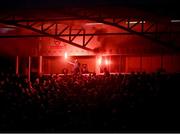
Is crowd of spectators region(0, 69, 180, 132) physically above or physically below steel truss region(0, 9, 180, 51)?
below

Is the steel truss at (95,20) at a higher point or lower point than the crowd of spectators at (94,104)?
higher

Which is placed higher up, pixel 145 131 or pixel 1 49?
pixel 1 49

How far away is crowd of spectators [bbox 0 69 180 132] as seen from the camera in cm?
1596

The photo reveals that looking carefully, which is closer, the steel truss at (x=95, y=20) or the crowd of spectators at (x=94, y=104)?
the crowd of spectators at (x=94, y=104)

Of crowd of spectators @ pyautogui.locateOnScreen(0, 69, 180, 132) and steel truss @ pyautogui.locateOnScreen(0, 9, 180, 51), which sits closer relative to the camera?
crowd of spectators @ pyautogui.locateOnScreen(0, 69, 180, 132)

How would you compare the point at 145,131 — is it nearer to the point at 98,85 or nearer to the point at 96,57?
the point at 98,85

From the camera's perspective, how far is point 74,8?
18016mm

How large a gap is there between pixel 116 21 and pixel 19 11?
13.3ft

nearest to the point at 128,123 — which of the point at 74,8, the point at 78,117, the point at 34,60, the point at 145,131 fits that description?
the point at 145,131

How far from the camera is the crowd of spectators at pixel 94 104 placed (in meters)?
16.0

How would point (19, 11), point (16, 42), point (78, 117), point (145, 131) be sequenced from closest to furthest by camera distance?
point (145, 131)
point (78, 117)
point (19, 11)
point (16, 42)

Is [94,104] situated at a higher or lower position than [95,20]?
lower

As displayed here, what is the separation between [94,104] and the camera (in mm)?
16875

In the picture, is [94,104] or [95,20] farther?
[95,20]
